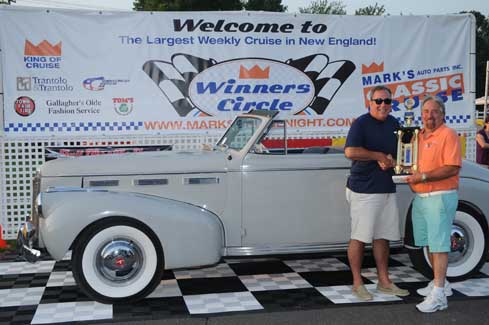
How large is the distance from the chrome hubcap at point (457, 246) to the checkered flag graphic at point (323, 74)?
353cm

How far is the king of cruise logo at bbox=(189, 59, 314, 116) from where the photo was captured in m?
8.55

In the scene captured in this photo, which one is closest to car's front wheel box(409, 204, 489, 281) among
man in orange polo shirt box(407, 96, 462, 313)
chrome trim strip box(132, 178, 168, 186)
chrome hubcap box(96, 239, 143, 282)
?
man in orange polo shirt box(407, 96, 462, 313)

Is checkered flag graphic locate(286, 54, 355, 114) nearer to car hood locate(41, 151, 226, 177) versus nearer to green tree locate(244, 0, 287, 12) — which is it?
car hood locate(41, 151, 226, 177)

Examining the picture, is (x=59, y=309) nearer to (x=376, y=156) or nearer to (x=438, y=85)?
(x=376, y=156)

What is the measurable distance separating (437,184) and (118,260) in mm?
2747

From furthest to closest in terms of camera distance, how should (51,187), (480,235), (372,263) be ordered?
(372,263) → (480,235) → (51,187)

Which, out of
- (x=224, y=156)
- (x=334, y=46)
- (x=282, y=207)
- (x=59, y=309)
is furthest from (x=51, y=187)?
(x=334, y=46)

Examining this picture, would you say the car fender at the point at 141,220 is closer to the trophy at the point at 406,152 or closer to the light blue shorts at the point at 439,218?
the trophy at the point at 406,152

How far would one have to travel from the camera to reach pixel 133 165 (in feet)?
18.2

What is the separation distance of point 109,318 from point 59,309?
0.54 metres

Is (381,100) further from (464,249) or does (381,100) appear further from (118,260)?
(118,260)

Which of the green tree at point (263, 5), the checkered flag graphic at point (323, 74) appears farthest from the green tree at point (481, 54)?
the checkered flag graphic at point (323, 74)

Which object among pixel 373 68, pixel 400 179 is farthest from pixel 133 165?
pixel 373 68

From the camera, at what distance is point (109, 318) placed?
4711mm
